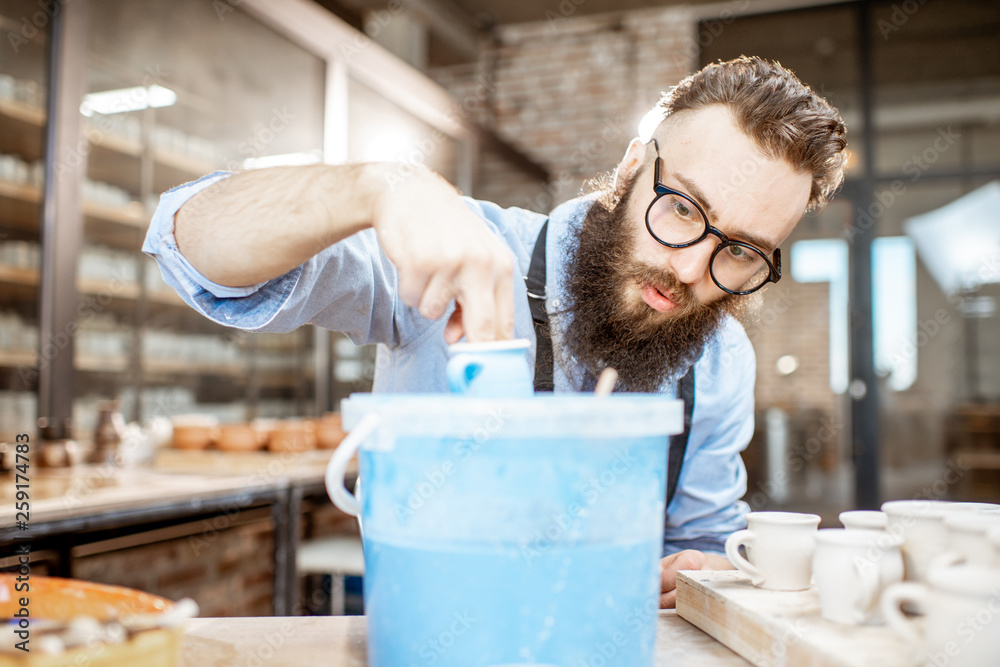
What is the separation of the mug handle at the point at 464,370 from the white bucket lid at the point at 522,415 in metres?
0.07

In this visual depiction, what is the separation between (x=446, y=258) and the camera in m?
0.65

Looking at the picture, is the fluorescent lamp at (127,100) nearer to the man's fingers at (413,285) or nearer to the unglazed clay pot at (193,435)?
the unglazed clay pot at (193,435)

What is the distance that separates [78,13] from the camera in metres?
2.28

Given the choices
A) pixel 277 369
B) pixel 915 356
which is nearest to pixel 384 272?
pixel 277 369

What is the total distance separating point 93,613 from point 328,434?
85.1 inches

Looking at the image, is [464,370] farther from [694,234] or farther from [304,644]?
[694,234]

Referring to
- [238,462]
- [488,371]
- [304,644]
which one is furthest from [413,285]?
[238,462]

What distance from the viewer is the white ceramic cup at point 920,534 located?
0.67m

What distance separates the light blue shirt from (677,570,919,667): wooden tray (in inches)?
16.4

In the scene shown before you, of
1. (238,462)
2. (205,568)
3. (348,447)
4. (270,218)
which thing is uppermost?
(270,218)

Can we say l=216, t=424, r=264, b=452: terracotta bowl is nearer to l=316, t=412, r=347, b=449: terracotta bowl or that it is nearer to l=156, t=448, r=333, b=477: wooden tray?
l=156, t=448, r=333, b=477: wooden tray

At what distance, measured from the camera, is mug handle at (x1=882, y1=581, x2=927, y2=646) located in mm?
590

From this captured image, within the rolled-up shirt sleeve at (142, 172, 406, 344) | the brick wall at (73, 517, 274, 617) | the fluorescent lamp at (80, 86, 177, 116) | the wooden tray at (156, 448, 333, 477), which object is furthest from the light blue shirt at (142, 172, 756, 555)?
the fluorescent lamp at (80, 86, 177, 116)

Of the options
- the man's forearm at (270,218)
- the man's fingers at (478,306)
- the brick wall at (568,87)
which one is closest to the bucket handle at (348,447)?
the man's fingers at (478,306)
